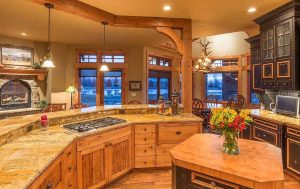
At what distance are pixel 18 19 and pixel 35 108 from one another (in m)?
3.19

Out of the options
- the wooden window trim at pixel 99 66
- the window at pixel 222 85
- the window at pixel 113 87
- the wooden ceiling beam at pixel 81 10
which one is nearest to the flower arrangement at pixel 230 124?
the wooden ceiling beam at pixel 81 10

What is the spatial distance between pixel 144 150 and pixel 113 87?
4645 mm

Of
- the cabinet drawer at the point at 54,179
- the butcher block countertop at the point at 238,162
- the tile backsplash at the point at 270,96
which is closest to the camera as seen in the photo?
the butcher block countertop at the point at 238,162

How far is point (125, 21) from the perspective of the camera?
4469mm

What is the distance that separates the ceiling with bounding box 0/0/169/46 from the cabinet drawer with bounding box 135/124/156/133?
270 centimetres

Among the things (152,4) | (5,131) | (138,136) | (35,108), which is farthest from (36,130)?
(35,108)

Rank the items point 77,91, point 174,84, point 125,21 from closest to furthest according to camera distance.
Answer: point 125,21 < point 77,91 < point 174,84

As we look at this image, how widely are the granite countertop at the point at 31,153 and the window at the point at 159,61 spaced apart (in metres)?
5.63

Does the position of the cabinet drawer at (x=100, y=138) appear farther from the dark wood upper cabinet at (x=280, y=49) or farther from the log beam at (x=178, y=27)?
the dark wood upper cabinet at (x=280, y=49)

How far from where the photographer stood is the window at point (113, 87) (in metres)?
7.98

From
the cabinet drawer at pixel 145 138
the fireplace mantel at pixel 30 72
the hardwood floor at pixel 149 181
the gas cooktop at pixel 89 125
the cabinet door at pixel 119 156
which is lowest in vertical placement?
the hardwood floor at pixel 149 181

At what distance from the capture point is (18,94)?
264 inches

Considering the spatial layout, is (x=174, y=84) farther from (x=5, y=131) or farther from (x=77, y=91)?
(x=5, y=131)

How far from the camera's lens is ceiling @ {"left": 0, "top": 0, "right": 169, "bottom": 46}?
4091mm
